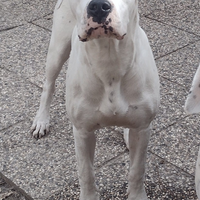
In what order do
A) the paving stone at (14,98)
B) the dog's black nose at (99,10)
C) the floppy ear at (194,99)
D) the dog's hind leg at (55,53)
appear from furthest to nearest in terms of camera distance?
the paving stone at (14,98) → the dog's hind leg at (55,53) → the dog's black nose at (99,10) → the floppy ear at (194,99)

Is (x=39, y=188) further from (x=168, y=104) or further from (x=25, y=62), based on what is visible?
(x=25, y=62)

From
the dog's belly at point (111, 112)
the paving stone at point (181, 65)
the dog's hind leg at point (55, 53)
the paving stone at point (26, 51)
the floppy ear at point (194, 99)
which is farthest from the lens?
the paving stone at point (26, 51)

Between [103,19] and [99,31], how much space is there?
86mm

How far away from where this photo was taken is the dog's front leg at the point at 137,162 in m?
4.00

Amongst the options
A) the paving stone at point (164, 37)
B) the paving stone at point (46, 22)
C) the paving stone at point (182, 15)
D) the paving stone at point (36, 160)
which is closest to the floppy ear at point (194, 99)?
the paving stone at point (36, 160)

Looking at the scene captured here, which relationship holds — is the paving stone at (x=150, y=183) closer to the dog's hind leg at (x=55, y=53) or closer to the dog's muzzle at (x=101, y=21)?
the dog's hind leg at (x=55, y=53)

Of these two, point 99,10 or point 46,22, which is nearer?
point 99,10

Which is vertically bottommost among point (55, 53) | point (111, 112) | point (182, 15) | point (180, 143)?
point (182, 15)

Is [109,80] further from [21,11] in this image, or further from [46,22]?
[21,11]

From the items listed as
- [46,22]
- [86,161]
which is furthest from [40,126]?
[46,22]

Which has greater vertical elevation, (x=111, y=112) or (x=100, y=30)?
(x=100, y=30)

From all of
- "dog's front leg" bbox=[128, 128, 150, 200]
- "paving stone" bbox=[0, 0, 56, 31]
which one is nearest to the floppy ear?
"dog's front leg" bbox=[128, 128, 150, 200]

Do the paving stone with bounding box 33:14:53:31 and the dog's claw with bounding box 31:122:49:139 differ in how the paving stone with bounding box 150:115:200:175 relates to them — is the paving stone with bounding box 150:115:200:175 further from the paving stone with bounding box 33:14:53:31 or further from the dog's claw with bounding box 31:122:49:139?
the paving stone with bounding box 33:14:53:31

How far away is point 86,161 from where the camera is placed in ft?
13.3
